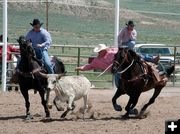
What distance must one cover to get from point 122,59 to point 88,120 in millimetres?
1309

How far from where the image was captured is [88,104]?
1225 centimetres

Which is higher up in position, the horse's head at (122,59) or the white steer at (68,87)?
the horse's head at (122,59)

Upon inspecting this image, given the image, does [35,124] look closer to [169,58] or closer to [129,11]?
[129,11]

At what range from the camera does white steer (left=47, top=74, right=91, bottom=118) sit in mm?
11524

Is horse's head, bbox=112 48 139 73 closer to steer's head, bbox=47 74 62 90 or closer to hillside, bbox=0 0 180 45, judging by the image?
steer's head, bbox=47 74 62 90

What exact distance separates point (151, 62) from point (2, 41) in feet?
20.4

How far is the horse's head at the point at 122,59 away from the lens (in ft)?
38.2

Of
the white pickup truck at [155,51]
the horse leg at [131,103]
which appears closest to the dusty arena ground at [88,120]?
the horse leg at [131,103]

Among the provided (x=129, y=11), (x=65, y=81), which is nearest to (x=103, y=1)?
(x=129, y=11)

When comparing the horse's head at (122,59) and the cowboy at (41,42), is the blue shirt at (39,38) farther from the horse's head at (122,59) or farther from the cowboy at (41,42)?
the horse's head at (122,59)

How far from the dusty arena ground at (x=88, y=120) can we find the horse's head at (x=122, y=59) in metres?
0.99

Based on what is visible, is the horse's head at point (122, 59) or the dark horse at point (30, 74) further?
the dark horse at point (30, 74)

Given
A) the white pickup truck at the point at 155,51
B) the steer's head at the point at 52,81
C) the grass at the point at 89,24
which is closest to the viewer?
the steer's head at the point at 52,81

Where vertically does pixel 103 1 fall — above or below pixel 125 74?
above
